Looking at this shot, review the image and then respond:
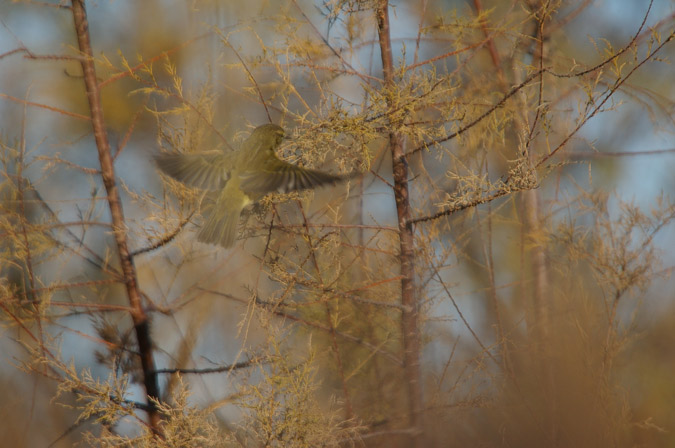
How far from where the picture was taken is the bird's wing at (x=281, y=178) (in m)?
1.89

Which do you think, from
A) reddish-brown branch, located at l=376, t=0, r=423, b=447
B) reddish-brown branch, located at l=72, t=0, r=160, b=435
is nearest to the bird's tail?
reddish-brown branch, located at l=72, t=0, r=160, b=435

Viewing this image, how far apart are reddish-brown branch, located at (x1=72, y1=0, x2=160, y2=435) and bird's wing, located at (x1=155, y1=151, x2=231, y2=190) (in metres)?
0.27

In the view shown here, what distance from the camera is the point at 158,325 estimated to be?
2930 millimetres

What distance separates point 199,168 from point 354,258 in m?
0.69

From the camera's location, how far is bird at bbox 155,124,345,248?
208cm

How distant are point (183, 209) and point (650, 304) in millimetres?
2128

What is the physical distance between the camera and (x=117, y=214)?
A: 2348 mm

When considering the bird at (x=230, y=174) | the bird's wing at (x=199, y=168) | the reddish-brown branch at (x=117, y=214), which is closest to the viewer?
the bird at (x=230, y=174)

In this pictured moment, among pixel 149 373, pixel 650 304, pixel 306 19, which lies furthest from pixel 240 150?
pixel 650 304

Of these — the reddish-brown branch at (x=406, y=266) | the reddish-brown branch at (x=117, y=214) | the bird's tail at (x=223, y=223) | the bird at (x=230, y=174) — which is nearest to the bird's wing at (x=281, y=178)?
the bird at (x=230, y=174)

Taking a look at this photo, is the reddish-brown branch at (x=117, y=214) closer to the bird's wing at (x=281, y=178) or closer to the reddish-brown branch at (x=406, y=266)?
the bird's wing at (x=281, y=178)

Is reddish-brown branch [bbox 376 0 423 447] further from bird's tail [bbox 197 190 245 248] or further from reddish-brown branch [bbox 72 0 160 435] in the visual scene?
reddish-brown branch [bbox 72 0 160 435]

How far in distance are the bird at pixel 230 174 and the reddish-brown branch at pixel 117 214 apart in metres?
0.28

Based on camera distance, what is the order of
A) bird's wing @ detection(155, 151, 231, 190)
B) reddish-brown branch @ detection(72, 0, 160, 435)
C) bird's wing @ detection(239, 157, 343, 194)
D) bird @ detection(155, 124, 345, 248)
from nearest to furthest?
bird's wing @ detection(239, 157, 343, 194) → bird @ detection(155, 124, 345, 248) → bird's wing @ detection(155, 151, 231, 190) → reddish-brown branch @ detection(72, 0, 160, 435)
